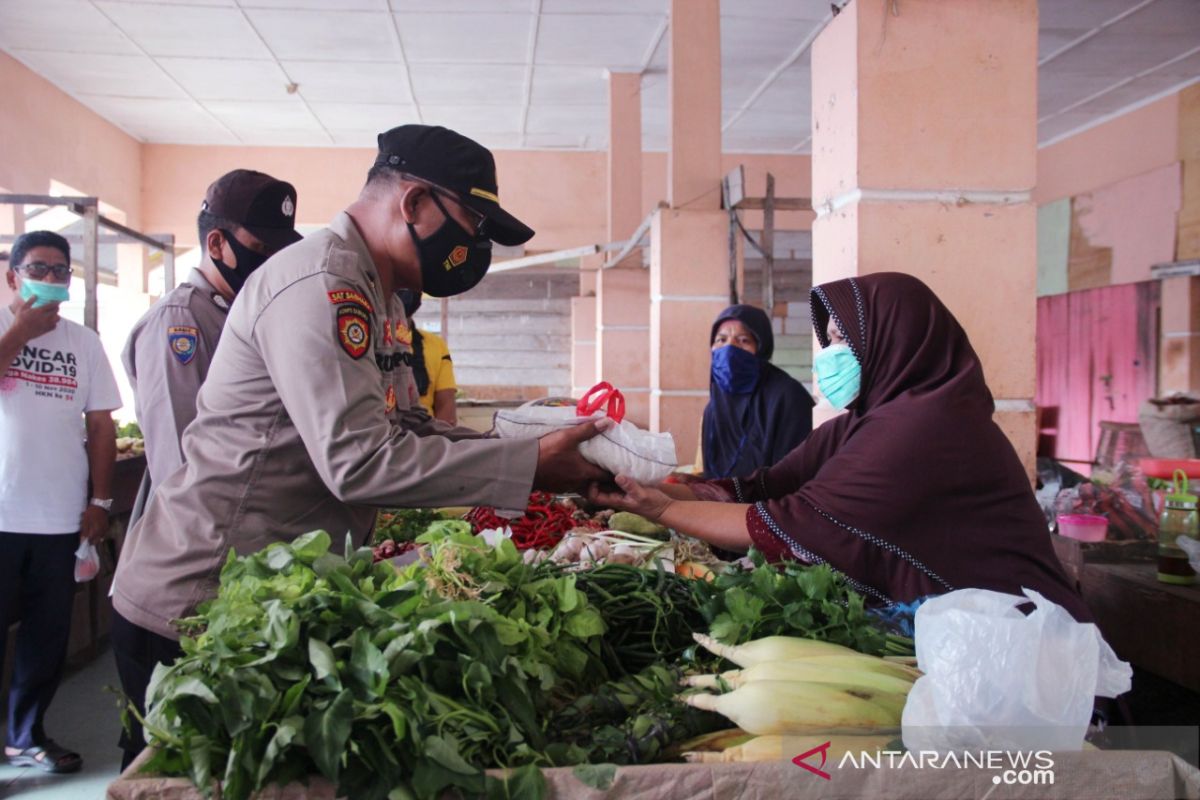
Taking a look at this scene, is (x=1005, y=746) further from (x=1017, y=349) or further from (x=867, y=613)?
(x=1017, y=349)

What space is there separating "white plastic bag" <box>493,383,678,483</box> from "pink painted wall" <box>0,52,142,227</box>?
9.64 m

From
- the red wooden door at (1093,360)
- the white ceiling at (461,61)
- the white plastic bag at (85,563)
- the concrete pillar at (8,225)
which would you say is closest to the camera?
the white plastic bag at (85,563)

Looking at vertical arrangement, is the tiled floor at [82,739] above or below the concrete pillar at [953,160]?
A: below

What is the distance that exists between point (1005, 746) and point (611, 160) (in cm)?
963

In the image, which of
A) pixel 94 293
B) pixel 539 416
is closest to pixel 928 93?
pixel 539 416

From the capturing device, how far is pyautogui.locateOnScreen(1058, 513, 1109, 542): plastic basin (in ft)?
13.3

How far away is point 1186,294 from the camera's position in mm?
10070

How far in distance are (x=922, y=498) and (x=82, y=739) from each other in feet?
13.4

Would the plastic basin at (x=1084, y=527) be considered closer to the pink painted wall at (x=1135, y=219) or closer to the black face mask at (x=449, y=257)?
the black face mask at (x=449, y=257)

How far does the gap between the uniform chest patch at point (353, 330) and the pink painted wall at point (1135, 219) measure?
35.9 feet

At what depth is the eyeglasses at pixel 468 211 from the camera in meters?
2.09

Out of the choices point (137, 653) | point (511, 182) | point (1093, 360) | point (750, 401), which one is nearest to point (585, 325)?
point (511, 182)

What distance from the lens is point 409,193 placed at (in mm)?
2088

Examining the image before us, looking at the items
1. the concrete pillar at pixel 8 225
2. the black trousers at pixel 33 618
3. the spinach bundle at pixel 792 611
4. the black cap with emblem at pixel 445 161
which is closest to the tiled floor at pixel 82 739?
the black trousers at pixel 33 618
